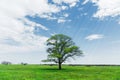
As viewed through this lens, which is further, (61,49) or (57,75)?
(61,49)

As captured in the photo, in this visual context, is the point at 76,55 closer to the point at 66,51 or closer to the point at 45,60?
the point at 66,51

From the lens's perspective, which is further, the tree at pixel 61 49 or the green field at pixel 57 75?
the tree at pixel 61 49

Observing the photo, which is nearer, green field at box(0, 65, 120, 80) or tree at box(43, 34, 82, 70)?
green field at box(0, 65, 120, 80)

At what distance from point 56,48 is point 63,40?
386cm

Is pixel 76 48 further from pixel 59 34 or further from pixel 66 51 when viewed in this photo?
pixel 59 34

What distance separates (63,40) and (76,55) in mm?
7105

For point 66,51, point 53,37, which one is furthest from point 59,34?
point 66,51

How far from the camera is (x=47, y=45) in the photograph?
7175 cm

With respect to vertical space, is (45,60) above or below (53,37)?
below

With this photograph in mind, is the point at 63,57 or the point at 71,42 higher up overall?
the point at 71,42

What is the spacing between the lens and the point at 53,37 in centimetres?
7106

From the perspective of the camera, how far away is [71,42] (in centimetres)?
7219

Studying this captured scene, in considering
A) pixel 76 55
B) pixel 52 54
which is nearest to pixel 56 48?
pixel 52 54

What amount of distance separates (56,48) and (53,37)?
4.11 metres
